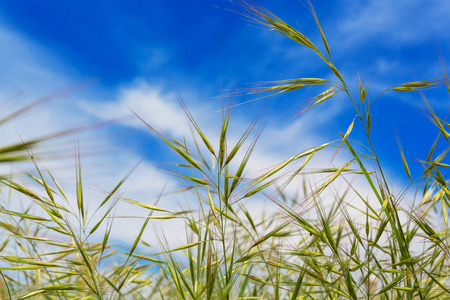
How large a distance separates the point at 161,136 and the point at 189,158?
0.12 meters

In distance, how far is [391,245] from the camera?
154 centimetres

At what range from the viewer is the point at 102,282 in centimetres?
155

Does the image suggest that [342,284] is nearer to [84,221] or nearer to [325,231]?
[325,231]

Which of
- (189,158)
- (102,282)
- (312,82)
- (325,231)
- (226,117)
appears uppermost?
(312,82)

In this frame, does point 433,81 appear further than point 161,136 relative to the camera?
Yes

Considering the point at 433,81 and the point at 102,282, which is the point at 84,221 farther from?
the point at 433,81

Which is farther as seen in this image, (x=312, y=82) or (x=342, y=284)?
(x=312, y=82)

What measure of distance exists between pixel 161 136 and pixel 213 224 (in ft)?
1.11

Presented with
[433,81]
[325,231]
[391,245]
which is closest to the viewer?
[325,231]

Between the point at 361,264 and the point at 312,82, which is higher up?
the point at 312,82

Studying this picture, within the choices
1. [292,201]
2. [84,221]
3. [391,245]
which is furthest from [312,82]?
[84,221]

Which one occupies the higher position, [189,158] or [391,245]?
[189,158]

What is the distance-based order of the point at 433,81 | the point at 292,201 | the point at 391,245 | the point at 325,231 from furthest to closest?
the point at 292,201 < the point at 433,81 < the point at 391,245 < the point at 325,231

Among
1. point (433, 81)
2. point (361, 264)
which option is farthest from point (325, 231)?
point (433, 81)
